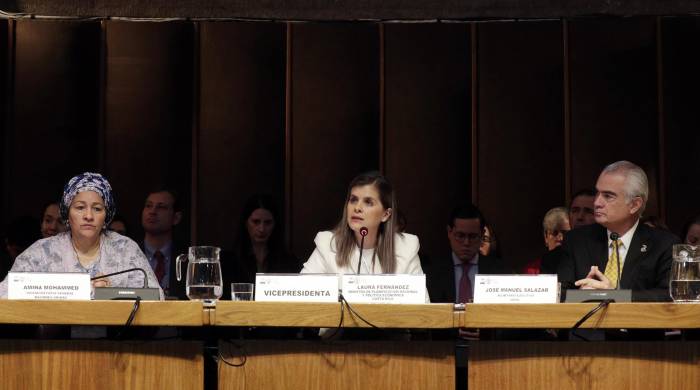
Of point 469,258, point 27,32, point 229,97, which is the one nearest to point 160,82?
point 229,97

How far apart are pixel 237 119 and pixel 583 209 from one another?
235 centimetres

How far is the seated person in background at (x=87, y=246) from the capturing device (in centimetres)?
385

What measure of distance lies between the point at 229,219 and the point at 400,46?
1513 mm

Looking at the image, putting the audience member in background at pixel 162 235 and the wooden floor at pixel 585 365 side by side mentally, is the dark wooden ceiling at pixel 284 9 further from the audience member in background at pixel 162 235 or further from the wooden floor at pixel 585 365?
the wooden floor at pixel 585 365

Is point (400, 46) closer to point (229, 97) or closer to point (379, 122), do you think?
point (379, 122)

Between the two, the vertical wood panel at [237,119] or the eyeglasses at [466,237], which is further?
the vertical wood panel at [237,119]

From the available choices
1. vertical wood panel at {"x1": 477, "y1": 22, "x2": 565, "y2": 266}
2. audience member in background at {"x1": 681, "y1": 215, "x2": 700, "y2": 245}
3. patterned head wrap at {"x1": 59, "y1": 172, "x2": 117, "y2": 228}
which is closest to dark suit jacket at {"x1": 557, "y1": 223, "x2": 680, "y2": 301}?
audience member in background at {"x1": 681, "y1": 215, "x2": 700, "y2": 245}

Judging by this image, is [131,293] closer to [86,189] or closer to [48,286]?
[48,286]

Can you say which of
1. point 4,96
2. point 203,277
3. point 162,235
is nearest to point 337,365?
point 203,277

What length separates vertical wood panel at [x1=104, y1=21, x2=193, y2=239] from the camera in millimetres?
6535

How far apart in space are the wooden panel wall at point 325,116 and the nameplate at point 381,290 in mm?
3523

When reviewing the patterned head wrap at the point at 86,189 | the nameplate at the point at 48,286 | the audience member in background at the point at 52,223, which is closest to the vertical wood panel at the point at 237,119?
the audience member in background at the point at 52,223

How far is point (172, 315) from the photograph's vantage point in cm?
292

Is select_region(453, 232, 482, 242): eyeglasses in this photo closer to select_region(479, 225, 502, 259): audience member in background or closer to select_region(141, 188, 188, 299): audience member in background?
select_region(479, 225, 502, 259): audience member in background
